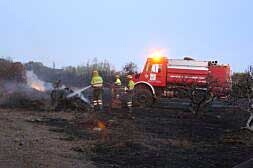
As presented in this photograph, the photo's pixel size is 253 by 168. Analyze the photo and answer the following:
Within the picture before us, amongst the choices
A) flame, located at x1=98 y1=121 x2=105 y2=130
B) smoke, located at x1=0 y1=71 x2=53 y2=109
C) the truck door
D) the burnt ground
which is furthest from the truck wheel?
flame, located at x1=98 y1=121 x2=105 y2=130

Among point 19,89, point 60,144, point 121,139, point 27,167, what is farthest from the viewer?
point 19,89

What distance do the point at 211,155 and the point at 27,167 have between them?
192 inches

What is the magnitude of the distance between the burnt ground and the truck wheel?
772cm

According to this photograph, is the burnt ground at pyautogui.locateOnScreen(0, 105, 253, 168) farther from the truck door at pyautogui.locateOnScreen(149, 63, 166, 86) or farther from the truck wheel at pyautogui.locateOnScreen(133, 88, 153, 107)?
the truck door at pyautogui.locateOnScreen(149, 63, 166, 86)

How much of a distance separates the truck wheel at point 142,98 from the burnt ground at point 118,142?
7.72 metres

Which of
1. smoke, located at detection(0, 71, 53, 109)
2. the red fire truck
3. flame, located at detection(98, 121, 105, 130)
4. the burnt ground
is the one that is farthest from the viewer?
the red fire truck

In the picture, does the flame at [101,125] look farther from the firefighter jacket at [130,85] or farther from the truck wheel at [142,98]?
the truck wheel at [142,98]

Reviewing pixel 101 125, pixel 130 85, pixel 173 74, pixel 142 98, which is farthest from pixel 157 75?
pixel 101 125

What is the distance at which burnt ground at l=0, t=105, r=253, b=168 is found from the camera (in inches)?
447

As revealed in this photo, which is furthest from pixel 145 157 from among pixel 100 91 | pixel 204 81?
pixel 204 81

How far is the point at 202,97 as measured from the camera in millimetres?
25625

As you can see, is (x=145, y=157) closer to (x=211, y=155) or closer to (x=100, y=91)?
(x=211, y=155)

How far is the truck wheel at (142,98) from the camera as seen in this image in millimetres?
29609

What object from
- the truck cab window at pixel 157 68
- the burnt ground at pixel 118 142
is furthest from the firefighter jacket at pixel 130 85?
the burnt ground at pixel 118 142
